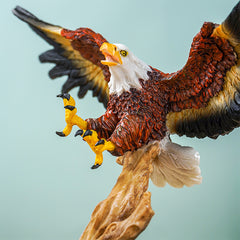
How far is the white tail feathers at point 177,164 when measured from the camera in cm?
114

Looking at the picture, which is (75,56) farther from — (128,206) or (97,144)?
(128,206)

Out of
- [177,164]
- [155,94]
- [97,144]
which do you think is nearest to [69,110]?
[97,144]

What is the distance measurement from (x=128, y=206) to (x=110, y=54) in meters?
0.47

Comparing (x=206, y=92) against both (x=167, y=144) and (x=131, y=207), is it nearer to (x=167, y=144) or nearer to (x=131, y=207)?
(x=167, y=144)

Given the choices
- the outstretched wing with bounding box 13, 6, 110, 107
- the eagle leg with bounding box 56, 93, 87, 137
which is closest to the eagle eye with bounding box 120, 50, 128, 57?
the outstretched wing with bounding box 13, 6, 110, 107

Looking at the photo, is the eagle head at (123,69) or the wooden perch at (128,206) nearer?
the wooden perch at (128,206)

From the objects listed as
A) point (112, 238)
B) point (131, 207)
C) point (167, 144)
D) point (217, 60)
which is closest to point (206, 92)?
point (217, 60)

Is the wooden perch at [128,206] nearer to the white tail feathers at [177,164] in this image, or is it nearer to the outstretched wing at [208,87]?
the white tail feathers at [177,164]

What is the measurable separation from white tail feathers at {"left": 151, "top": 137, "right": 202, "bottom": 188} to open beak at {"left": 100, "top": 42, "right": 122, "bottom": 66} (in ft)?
1.03

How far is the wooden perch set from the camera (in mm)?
894

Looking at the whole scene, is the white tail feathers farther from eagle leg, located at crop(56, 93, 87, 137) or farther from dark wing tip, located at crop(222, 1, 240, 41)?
dark wing tip, located at crop(222, 1, 240, 41)

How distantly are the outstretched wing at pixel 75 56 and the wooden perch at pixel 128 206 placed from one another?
1.07ft

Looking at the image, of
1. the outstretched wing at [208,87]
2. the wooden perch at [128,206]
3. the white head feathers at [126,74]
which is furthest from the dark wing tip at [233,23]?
the wooden perch at [128,206]

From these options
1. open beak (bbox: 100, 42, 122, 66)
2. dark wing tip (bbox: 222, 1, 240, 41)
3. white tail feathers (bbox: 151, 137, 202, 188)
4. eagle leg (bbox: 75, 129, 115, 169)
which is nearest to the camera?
dark wing tip (bbox: 222, 1, 240, 41)
